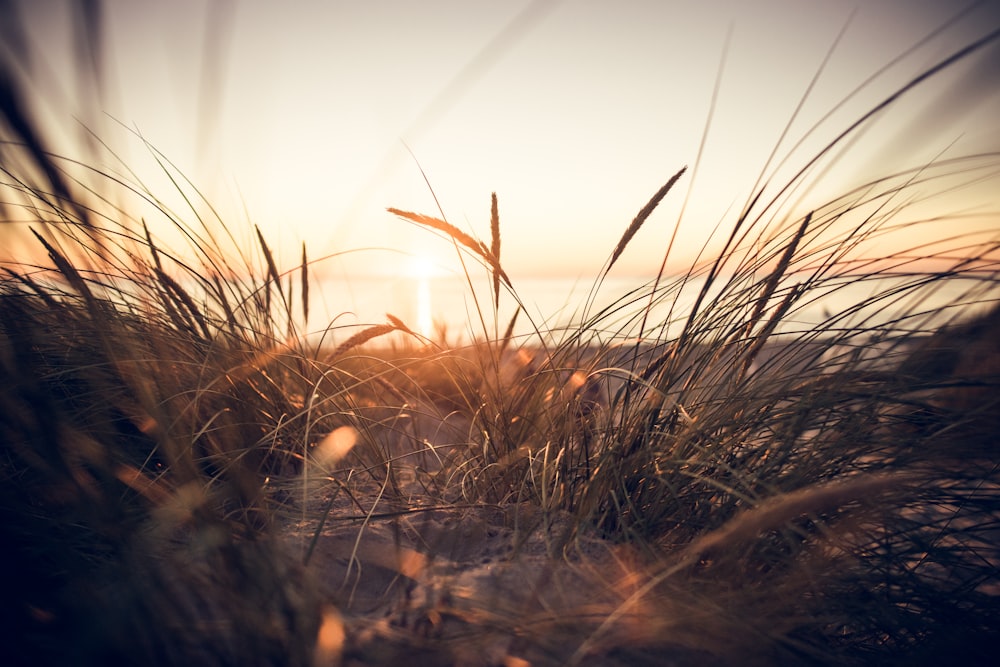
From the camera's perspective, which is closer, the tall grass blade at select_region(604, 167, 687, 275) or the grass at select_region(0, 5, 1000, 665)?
the grass at select_region(0, 5, 1000, 665)

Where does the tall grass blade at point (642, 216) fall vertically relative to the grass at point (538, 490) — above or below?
above

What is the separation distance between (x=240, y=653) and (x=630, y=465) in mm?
711

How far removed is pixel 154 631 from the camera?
577mm

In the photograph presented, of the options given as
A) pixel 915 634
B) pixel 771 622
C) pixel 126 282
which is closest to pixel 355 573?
pixel 771 622

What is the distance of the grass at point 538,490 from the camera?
67 centimetres

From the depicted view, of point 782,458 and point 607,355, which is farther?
point 607,355

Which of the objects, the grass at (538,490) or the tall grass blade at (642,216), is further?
the tall grass blade at (642,216)

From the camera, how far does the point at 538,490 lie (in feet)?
3.63

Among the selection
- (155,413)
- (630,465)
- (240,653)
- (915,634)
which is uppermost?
(155,413)

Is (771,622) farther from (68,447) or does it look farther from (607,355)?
(68,447)

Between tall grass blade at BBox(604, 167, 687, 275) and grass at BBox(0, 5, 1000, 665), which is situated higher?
tall grass blade at BBox(604, 167, 687, 275)

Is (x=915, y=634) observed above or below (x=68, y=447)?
below

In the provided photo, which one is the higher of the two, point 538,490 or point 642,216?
point 642,216

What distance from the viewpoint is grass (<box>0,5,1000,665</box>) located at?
670mm
